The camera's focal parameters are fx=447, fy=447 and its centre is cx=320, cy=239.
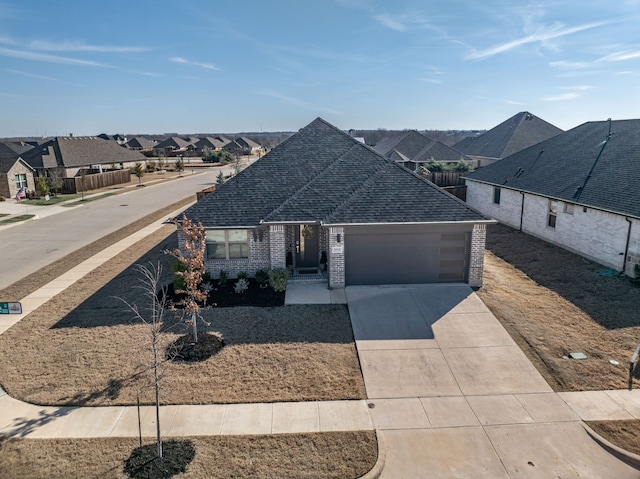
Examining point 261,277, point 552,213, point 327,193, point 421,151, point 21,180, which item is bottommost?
point 261,277

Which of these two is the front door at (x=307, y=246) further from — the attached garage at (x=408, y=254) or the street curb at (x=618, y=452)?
the street curb at (x=618, y=452)

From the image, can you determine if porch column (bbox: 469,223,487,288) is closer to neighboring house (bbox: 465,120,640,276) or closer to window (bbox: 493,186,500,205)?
neighboring house (bbox: 465,120,640,276)

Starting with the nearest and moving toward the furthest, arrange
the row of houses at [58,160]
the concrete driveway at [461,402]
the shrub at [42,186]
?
the concrete driveway at [461,402], the shrub at [42,186], the row of houses at [58,160]

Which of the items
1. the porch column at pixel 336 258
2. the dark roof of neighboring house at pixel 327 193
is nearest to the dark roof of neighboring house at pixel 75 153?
the dark roof of neighboring house at pixel 327 193

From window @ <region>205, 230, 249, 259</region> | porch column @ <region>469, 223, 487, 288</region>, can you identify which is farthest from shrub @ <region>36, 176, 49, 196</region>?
porch column @ <region>469, 223, 487, 288</region>

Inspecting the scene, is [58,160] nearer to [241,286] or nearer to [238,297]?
Result: [241,286]

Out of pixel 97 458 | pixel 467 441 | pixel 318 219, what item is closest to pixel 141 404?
pixel 97 458

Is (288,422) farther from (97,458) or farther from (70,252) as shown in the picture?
(70,252)

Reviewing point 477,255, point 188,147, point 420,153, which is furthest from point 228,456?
point 188,147
